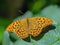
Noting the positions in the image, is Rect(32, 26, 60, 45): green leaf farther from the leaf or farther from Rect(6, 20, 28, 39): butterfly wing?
the leaf

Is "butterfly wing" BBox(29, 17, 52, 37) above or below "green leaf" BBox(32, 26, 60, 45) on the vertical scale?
above

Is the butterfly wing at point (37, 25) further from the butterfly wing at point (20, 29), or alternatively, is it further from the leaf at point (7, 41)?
the leaf at point (7, 41)

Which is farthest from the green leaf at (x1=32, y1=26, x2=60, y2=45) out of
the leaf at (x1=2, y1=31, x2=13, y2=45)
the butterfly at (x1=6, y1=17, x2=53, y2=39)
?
the leaf at (x1=2, y1=31, x2=13, y2=45)

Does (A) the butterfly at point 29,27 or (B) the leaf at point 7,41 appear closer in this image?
(A) the butterfly at point 29,27

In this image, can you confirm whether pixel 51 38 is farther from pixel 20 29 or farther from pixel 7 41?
pixel 7 41

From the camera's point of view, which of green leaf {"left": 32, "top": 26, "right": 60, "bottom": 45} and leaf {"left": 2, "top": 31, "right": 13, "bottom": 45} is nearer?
green leaf {"left": 32, "top": 26, "right": 60, "bottom": 45}

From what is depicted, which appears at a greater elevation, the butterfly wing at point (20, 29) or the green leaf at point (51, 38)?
the butterfly wing at point (20, 29)

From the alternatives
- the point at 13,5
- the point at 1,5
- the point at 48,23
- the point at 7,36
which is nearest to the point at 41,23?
the point at 48,23

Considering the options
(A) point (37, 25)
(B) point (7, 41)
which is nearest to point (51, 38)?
(A) point (37, 25)

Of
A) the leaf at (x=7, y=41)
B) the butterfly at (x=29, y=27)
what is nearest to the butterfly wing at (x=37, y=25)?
the butterfly at (x=29, y=27)
